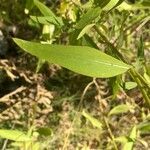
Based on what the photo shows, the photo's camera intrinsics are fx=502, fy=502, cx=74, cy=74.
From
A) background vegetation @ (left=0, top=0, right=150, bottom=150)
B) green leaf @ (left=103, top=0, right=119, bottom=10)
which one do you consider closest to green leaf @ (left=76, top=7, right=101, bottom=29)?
green leaf @ (left=103, top=0, right=119, bottom=10)

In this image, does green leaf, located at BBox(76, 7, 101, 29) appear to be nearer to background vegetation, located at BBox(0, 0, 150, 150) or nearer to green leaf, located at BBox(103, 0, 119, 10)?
green leaf, located at BBox(103, 0, 119, 10)

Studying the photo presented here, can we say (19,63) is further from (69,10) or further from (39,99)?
(69,10)

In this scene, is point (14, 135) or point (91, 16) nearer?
point (91, 16)

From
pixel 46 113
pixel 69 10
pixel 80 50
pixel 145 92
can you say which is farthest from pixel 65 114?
pixel 80 50

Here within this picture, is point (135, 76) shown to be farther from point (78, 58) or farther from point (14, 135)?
point (14, 135)

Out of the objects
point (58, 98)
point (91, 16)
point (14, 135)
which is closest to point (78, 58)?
point (91, 16)
